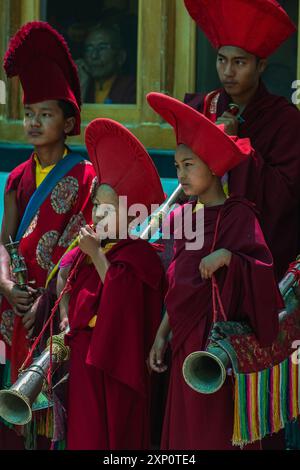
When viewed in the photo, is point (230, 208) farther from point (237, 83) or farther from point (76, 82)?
point (76, 82)

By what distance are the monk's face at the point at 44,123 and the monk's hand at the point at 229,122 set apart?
717mm

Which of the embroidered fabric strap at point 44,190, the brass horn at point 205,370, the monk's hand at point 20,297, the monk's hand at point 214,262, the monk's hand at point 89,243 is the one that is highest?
the embroidered fabric strap at point 44,190

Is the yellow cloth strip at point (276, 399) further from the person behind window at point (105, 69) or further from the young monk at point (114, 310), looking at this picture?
the person behind window at point (105, 69)

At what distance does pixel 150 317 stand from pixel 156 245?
33 cm

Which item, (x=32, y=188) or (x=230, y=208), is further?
(x=32, y=188)

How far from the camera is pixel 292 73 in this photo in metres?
6.57

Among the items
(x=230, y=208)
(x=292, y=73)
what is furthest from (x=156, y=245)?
(x=292, y=73)

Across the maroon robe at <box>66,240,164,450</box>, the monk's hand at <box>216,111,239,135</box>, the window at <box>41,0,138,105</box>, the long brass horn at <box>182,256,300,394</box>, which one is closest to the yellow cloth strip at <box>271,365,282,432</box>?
the long brass horn at <box>182,256,300,394</box>

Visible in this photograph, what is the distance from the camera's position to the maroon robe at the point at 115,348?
15.0 ft

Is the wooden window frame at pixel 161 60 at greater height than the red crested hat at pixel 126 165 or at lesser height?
greater

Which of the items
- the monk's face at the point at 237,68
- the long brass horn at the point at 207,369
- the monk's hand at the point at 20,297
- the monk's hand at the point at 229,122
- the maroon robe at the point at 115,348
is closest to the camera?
the long brass horn at the point at 207,369

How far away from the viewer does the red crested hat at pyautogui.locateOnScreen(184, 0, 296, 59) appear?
486 cm

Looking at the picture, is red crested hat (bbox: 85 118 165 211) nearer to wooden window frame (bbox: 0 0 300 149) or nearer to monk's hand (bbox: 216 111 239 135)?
monk's hand (bbox: 216 111 239 135)

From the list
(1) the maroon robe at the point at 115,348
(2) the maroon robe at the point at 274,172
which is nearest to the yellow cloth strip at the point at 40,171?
(1) the maroon robe at the point at 115,348
